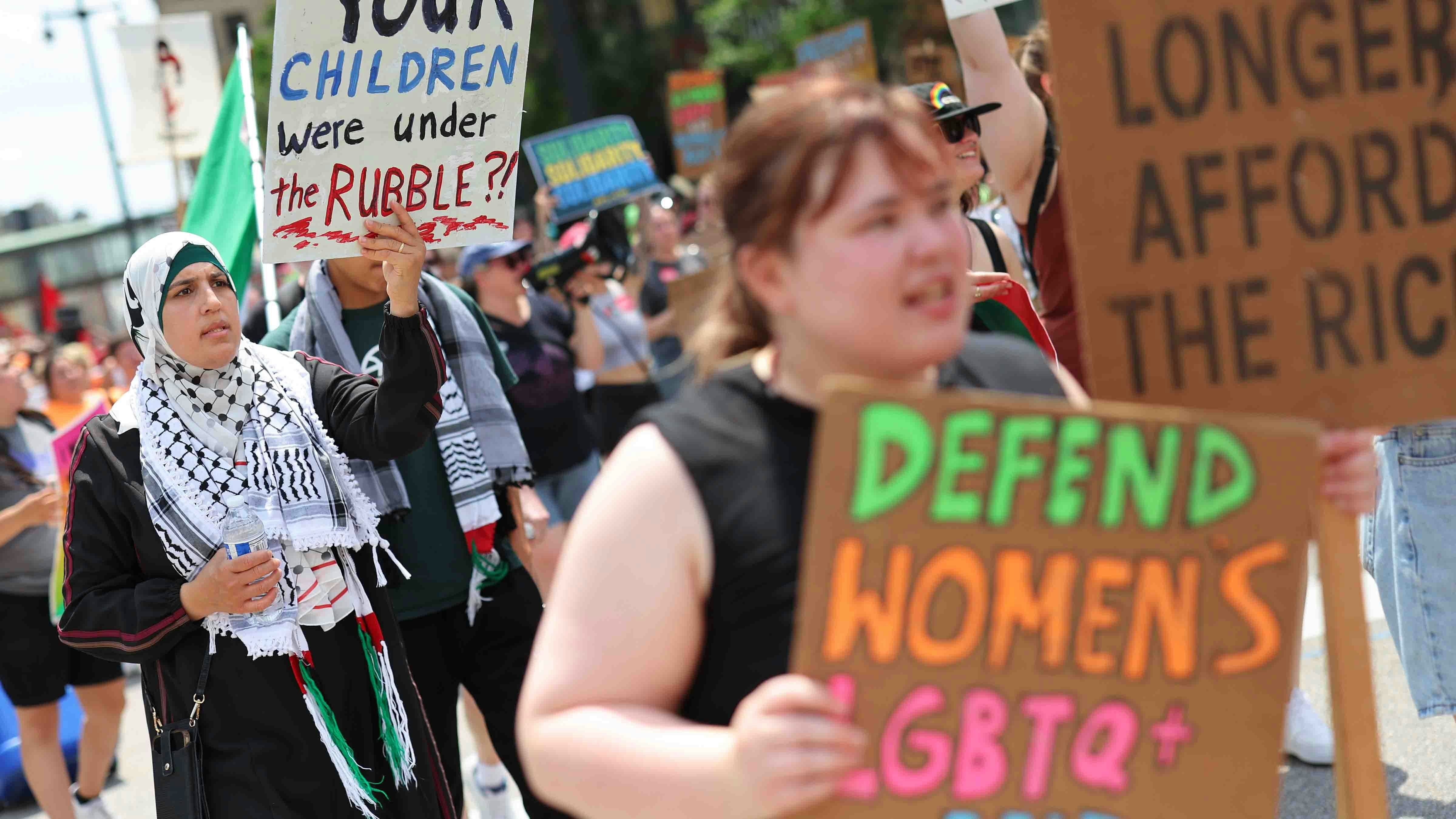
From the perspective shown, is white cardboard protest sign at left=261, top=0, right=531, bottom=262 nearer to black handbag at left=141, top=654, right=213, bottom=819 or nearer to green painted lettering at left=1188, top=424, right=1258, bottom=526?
black handbag at left=141, top=654, right=213, bottom=819

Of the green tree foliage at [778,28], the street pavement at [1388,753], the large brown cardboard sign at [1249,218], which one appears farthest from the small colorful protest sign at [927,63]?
the green tree foliage at [778,28]

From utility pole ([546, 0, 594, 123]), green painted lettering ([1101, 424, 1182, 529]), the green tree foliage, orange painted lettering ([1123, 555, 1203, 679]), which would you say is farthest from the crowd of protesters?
the green tree foliage

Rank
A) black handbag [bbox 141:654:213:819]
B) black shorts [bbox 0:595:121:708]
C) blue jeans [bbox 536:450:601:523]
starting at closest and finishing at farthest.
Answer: black handbag [bbox 141:654:213:819], black shorts [bbox 0:595:121:708], blue jeans [bbox 536:450:601:523]

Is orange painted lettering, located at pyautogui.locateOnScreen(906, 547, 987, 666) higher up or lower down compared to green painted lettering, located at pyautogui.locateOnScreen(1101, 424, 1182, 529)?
lower down

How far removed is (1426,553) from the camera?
10.7 feet

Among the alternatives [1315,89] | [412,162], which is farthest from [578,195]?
[1315,89]

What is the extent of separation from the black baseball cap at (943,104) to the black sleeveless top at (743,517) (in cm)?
221

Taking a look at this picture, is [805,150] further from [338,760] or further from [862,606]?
[338,760]

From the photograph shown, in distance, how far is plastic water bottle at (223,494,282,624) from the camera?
10.5ft

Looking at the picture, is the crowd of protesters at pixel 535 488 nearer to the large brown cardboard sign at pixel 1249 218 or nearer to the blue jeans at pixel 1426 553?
the blue jeans at pixel 1426 553

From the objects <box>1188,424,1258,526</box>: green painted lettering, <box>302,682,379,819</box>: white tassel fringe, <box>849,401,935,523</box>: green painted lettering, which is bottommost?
<box>302,682,379,819</box>: white tassel fringe

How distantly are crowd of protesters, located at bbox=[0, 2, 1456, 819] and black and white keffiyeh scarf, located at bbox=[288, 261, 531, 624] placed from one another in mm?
10

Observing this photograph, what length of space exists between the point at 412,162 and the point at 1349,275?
2264 millimetres

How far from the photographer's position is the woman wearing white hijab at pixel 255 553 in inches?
126
